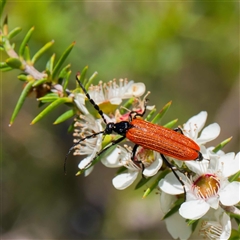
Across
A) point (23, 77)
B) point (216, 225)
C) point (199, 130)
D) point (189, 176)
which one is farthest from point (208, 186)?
point (23, 77)

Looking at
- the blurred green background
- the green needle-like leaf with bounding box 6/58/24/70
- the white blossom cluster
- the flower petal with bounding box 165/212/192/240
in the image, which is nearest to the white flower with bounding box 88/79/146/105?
the white blossom cluster

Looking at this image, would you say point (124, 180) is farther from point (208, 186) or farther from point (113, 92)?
point (113, 92)

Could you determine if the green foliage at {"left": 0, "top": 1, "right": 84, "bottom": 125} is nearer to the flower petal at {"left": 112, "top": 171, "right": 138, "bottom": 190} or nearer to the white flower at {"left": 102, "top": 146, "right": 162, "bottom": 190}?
the white flower at {"left": 102, "top": 146, "right": 162, "bottom": 190}

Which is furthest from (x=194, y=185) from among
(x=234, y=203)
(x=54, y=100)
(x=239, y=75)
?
(x=239, y=75)

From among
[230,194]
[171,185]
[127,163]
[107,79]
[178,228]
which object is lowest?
[107,79]

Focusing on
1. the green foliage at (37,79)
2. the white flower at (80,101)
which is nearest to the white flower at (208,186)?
the white flower at (80,101)

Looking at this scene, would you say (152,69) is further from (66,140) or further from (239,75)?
(66,140)
